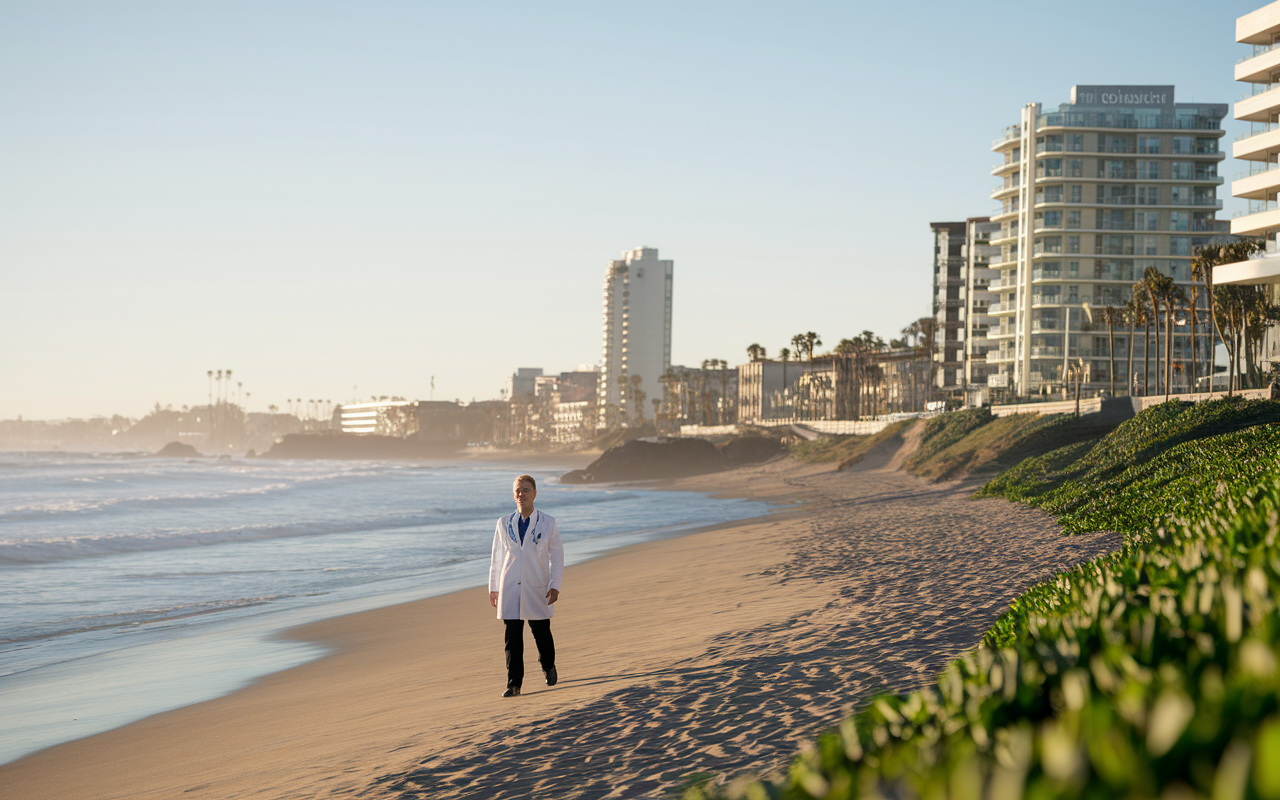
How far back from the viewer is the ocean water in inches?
492

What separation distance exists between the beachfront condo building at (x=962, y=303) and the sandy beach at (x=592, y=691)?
85.0 m

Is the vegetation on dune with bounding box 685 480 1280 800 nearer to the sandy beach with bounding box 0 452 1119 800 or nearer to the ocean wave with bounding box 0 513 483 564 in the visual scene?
the sandy beach with bounding box 0 452 1119 800

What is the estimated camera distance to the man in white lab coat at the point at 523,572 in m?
9.19

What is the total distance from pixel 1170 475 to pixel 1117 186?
279ft

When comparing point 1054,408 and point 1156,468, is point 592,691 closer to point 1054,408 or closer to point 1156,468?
point 1156,468

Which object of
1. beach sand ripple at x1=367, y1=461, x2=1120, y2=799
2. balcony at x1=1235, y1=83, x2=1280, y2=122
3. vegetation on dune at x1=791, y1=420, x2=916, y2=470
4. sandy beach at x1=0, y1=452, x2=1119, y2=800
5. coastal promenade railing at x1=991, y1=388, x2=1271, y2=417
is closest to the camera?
beach sand ripple at x1=367, y1=461, x2=1120, y2=799

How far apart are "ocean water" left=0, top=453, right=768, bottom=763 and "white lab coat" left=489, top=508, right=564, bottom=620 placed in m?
4.99

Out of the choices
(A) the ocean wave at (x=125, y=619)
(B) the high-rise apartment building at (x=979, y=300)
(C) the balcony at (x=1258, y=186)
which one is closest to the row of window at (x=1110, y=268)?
(B) the high-rise apartment building at (x=979, y=300)

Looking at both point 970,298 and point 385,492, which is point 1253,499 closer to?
point 385,492

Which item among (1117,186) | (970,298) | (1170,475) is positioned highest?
(1117,186)

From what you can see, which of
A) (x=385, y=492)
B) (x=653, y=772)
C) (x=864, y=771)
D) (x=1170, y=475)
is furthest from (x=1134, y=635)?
(x=385, y=492)

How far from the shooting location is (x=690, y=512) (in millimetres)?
42375

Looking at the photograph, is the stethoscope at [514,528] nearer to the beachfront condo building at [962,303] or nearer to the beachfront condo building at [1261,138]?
the beachfront condo building at [1261,138]

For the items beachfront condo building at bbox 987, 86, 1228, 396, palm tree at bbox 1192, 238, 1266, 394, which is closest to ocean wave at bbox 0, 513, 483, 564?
palm tree at bbox 1192, 238, 1266, 394
